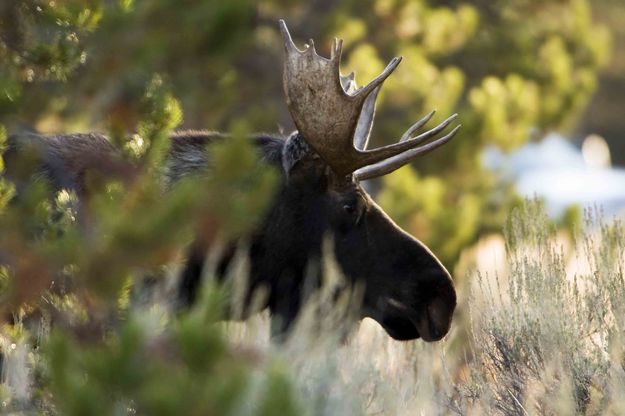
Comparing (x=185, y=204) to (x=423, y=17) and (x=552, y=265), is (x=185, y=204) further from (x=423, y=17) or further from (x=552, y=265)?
(x=423, y=17)

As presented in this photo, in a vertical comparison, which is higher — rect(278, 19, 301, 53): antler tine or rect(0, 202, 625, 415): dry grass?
rect(278, 19, 301, 53): antler tine

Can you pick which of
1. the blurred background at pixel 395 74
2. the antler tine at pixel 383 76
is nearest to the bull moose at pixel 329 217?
the antler tine at pixel 383 76

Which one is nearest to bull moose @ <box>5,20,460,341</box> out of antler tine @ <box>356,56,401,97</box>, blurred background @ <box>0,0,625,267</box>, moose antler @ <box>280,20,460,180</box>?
moose antler @ <box>280,20,460,180</box>

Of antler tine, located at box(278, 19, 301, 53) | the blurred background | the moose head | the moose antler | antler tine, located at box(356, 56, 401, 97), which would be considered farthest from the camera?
the moose head

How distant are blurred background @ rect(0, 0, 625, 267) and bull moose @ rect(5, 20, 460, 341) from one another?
58 centimetres

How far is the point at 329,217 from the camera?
617 cm

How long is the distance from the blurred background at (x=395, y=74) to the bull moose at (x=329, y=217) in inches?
22.7

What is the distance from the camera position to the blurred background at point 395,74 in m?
5.20

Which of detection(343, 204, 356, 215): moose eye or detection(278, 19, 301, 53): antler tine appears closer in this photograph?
detection(278, 19, 301, 53): antler tine

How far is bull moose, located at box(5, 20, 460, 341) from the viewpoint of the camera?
5.85 m

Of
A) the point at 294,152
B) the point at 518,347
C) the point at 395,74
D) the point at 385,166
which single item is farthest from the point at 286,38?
the point at 395,74

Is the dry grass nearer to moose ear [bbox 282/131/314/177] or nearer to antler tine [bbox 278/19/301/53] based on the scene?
moose ear [bbox 282/131/314/177]

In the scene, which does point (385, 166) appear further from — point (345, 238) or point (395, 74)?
point (395, 74)

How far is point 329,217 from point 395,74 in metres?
7.20
